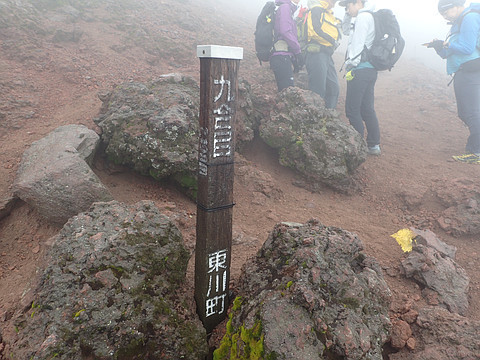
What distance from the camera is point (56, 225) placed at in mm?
4094

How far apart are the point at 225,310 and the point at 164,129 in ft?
9.64

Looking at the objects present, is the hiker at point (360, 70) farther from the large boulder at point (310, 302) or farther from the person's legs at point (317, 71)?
the large boulder at point (310, 302)

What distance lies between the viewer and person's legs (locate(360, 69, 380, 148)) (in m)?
6.83

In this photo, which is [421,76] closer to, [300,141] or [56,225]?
[300,141]

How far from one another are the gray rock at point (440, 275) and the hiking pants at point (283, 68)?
16.4 ft

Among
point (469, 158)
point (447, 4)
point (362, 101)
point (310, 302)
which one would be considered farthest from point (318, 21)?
point (310, 302)

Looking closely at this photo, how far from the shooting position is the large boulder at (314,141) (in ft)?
20.9

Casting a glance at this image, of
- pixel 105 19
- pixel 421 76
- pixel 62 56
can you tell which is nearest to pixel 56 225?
pixel 62 56

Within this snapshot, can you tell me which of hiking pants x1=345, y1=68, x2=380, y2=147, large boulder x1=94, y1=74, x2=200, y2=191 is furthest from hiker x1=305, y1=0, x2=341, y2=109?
large boulder x1=94, y1=74, x2=200, y2=191

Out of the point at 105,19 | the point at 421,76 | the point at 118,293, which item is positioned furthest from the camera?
the point at 421,76

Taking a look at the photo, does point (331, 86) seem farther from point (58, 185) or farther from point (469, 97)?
point (58, 185)

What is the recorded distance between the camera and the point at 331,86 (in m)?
8.45

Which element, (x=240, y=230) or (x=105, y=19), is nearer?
(x=240, y=230)

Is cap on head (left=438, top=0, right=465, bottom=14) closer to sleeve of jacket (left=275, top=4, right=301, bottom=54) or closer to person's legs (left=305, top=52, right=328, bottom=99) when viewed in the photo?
person's legs (left=305, top=52, right=328, bottom=99)
